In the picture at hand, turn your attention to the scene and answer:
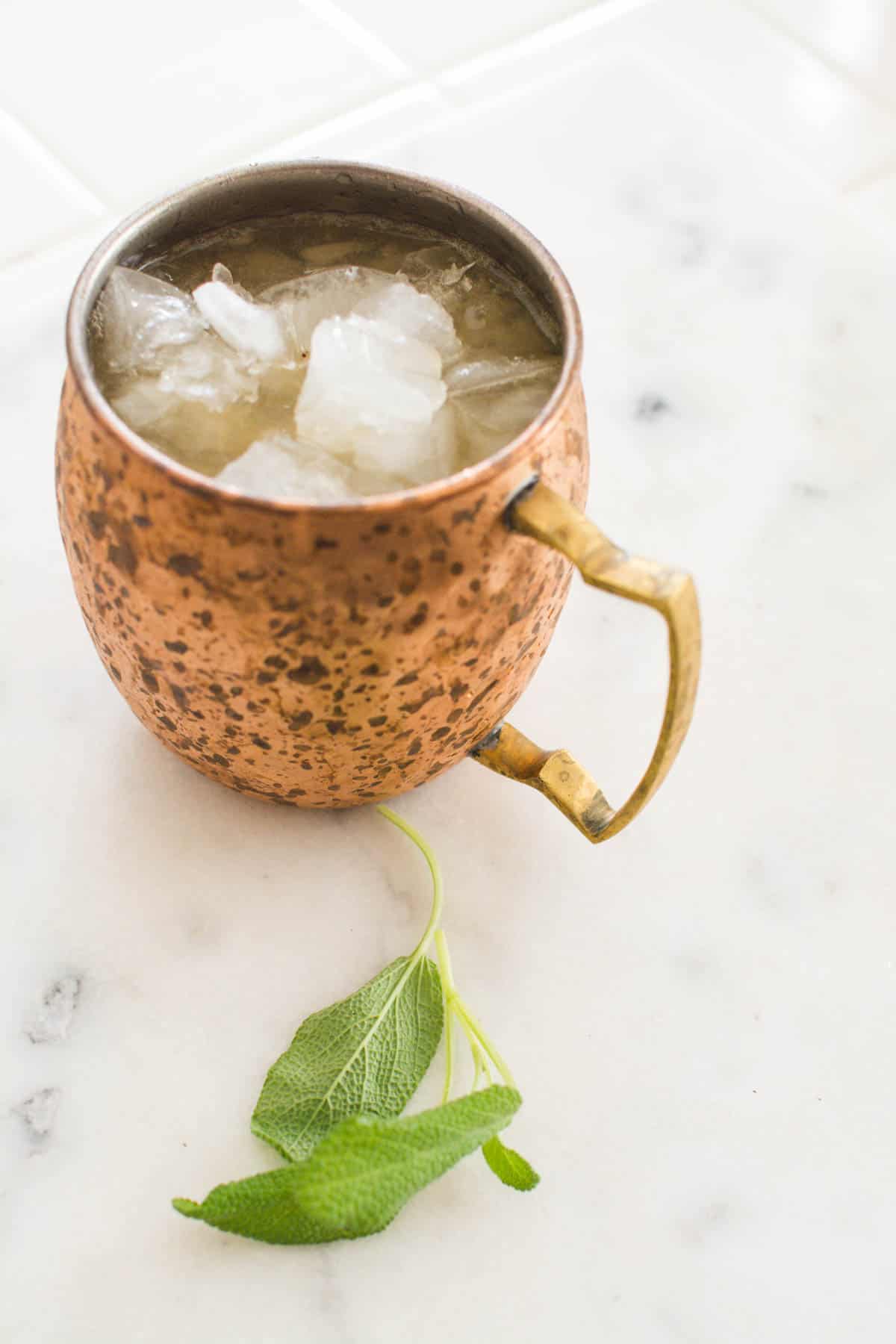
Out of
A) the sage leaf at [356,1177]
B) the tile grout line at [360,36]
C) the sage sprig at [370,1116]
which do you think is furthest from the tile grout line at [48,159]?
the sage leaf at [356,1177]

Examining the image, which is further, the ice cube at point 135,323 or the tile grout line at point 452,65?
the tile grout line at point 452,65

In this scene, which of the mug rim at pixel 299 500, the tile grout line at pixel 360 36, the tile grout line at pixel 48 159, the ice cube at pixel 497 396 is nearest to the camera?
the mug rim at pixel 299 500

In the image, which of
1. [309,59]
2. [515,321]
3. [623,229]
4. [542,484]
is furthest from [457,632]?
[309,59]

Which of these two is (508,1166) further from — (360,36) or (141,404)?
(360,36)

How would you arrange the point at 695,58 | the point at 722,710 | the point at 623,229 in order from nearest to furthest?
the point at 722,710 → the point at 623,229 → the point at 695,58

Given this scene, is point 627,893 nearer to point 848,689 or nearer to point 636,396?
point 848,689

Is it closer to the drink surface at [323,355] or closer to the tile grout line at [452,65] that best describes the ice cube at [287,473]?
Answer: the drink surface at [323,355]

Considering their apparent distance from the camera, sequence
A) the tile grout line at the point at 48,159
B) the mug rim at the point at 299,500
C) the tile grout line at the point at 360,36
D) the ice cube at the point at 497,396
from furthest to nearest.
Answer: the tile grout line at the point at 360,36, the tile grout line at the point at 48,159, the ice cube at the point at 497,396, the mug rim at the point at 299,500
